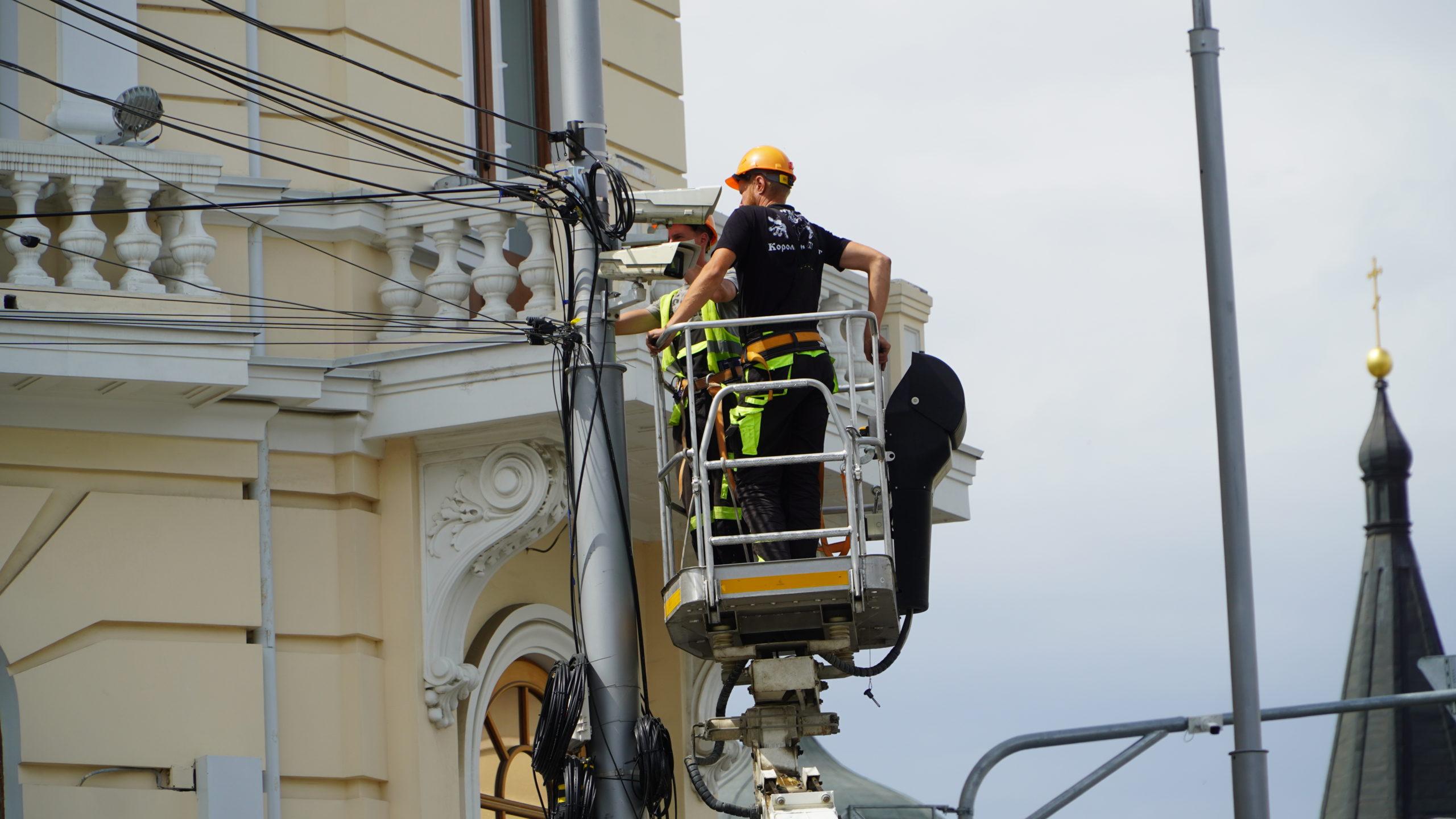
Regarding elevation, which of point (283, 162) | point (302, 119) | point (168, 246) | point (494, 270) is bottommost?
point (494, 270)

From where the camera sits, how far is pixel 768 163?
31.0ft

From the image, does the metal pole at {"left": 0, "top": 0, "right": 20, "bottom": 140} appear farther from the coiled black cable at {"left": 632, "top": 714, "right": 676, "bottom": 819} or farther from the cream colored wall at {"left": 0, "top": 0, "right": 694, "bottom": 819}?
the coiled black cable at {"left": 632, "top": 714, "right": 676, "bottom": 819}

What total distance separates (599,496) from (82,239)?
3.04 m

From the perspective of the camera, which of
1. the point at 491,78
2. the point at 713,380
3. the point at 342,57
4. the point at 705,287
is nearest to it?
the point at 705,287

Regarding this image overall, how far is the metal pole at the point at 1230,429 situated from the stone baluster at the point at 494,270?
12.0ft

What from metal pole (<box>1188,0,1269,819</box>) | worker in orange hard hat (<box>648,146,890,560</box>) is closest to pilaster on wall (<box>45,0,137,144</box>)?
worker in orange hard hat (<box>648,146,890,560</box>)

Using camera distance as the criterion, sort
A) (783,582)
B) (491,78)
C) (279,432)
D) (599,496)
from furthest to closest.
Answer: (491,78), (279,432), (599,496), (783,582)

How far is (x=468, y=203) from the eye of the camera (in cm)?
1124

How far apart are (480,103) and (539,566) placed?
114 inches

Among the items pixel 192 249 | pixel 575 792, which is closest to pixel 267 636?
pixel 192 249

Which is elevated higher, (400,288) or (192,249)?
(192,249)

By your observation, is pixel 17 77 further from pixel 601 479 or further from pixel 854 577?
pixel 854 577

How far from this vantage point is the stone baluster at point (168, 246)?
1062cm

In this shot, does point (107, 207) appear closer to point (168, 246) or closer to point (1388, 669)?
point (168, 246)
